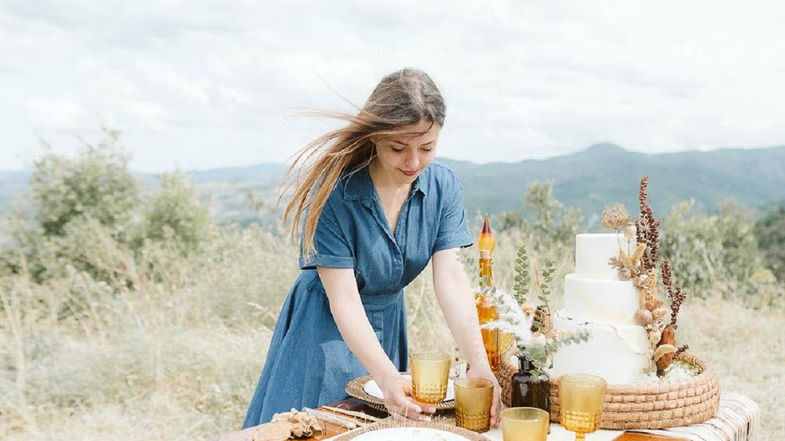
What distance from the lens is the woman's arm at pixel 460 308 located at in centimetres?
229

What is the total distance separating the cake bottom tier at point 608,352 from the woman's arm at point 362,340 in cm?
41

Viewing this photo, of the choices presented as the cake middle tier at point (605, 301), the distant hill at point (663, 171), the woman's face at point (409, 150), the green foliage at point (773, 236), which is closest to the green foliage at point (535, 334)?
the cake middle tier at point (605, 301)

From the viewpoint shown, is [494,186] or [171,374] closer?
[171,374]

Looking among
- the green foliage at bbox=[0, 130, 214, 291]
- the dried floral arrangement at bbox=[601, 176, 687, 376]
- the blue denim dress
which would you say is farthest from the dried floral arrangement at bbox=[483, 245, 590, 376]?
the green foliage at bbox=[0, 130, 214, 291]

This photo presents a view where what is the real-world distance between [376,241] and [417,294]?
3858mm

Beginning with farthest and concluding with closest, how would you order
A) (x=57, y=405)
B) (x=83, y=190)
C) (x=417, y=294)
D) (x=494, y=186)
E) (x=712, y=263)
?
(x=494, y=186), (x=83, y=190), (x=712, y=263), (x=417, y=294), (x=57, y=405)

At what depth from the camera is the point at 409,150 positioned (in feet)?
7.34

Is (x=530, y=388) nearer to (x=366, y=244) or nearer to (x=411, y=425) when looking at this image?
(x=411, y=425)

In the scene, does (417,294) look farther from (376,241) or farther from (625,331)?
(625,331)

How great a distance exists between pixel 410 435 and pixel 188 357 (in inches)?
152

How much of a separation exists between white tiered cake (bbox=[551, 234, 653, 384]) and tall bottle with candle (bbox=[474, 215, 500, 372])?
27cm

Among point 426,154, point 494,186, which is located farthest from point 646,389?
point 494,186

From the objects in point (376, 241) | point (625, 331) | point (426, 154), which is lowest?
point (625, 331)

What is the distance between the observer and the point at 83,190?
964cm
